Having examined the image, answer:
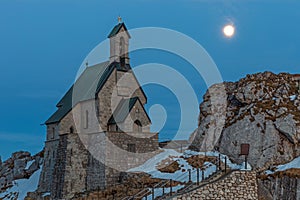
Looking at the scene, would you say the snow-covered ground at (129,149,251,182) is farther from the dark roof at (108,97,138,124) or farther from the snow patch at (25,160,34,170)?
the snow patch at (25,160,34,170)

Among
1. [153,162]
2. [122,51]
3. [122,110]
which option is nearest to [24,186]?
[122,110]

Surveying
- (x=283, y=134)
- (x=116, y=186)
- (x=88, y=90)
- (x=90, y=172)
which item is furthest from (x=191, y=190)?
(x=88, y=90)

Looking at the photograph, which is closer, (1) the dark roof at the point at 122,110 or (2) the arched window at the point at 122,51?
(1) the dark roof at the point at 122,110

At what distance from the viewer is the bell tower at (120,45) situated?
4647 cm

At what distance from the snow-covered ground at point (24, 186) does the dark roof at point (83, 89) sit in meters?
7.63

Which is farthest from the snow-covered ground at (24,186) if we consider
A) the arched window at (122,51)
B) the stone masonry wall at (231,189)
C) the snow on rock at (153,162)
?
the stone masonry wall at (231,189)

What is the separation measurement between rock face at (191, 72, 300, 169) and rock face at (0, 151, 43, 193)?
22.3 m

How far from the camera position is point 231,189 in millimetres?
23266

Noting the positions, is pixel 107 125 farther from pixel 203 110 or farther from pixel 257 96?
pixel 257 96

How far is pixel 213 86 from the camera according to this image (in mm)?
46344

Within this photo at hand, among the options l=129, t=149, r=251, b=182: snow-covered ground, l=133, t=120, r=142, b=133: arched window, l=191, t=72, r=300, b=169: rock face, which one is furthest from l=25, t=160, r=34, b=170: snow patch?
l=191, t=72, r=300, b=169: rock face

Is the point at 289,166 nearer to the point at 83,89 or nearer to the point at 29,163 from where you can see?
the point at 83,89

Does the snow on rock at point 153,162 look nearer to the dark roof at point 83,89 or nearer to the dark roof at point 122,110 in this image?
the dark roof at point 122,110

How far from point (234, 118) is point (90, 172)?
14199mm
